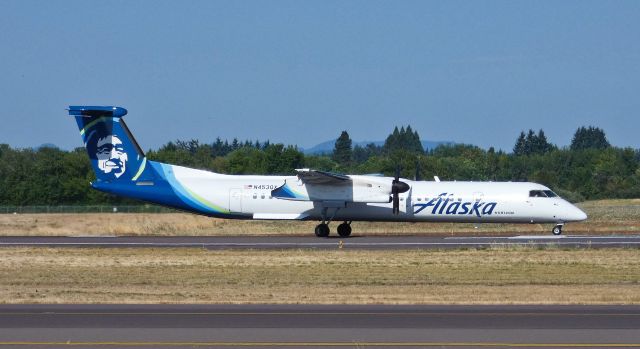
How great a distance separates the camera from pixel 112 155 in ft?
134

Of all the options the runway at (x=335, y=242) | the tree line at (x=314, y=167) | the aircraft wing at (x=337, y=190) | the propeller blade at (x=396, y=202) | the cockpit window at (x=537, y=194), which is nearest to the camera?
the runway at (x=335, y=242)

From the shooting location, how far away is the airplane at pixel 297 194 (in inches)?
1585

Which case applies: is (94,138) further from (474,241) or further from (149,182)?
(474,241)

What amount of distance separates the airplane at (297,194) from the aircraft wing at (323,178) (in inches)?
2.1

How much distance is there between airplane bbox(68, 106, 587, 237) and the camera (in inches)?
1585

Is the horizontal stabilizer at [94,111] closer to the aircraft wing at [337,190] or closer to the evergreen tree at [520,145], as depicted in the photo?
the aircraft wing at [337,190]

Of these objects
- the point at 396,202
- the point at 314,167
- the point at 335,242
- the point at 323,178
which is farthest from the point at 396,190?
the point at 314,167

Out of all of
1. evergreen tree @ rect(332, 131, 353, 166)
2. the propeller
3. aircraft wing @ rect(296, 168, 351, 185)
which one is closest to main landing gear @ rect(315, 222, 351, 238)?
aircraft wing @ rect(296, 168, 351, 185)

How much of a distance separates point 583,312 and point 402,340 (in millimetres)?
4709

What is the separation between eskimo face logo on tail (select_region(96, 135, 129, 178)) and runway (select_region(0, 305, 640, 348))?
23594 mm

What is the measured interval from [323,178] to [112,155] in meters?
9.07

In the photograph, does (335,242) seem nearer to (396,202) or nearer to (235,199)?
(396,202)

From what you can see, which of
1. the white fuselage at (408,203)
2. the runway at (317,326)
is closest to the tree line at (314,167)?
the white fuselage at (408,203)

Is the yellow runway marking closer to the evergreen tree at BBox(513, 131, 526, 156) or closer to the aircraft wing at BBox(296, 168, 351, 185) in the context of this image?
the aircraft wing at BBox(296, 168, 351, 185)
